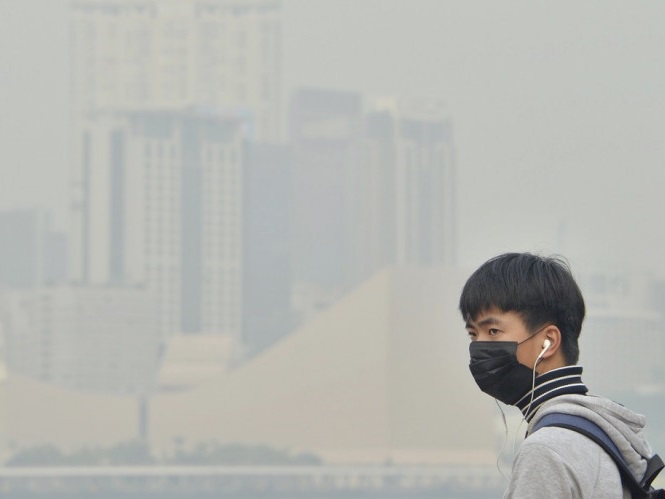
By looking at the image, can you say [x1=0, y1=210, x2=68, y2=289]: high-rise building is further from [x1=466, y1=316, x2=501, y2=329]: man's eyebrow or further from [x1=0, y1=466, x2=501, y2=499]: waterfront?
[x1=466, y1=316, x2=501, y2=329]: man's eyebrow

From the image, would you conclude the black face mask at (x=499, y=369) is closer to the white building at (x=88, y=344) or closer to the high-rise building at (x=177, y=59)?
the white building at (x=88, y=344)

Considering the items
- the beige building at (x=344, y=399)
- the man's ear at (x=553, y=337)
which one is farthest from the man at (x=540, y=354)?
the beige building at (x=344, y=399)

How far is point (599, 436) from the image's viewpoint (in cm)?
65

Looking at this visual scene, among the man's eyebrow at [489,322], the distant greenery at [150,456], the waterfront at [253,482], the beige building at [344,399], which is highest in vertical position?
the man's eyebrow at [489,322]

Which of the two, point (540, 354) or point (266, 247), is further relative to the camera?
point (266, 247)

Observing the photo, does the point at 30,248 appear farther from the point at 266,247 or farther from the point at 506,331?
the point at 506,331

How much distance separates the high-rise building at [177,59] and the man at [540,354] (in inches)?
1171

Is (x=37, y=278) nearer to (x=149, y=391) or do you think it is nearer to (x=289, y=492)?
(x=149, y=391)

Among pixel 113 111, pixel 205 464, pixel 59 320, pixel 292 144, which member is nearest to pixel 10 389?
pixel 59 320

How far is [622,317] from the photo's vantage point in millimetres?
28656

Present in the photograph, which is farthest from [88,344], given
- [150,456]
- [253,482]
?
[253,482]

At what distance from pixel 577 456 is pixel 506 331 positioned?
0.08 metres

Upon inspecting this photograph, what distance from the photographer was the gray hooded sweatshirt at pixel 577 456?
623mm

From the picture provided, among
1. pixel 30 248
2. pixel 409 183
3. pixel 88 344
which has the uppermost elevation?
pixel 409 183
